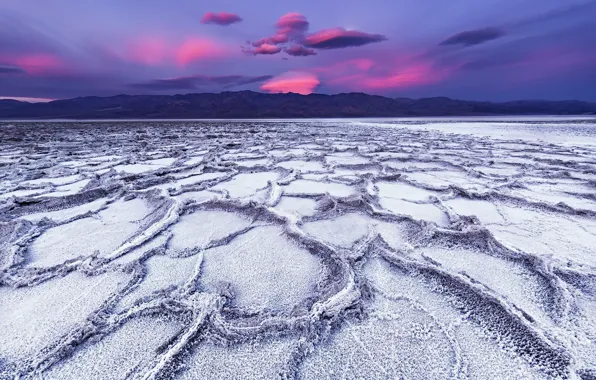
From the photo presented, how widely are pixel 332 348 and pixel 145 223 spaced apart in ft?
5.80

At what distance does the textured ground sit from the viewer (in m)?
1.00

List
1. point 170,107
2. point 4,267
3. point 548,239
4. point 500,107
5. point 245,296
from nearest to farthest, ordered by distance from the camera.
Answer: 1. point 245,296
2. point 4,267
3. point 548,239
4. point 170,107
5. point 500,107

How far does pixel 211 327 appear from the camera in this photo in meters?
1.14

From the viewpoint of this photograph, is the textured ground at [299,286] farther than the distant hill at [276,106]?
No

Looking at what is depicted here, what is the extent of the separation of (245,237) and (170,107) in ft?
314

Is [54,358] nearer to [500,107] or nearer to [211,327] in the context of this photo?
[211,327]

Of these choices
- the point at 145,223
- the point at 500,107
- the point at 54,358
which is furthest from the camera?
the point at 500,107

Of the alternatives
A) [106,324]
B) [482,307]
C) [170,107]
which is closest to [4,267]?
[106,324]

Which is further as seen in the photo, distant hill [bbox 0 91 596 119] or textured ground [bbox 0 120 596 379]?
distant hill [bbox 0 91 596 119]

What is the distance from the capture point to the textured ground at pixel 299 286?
100cm

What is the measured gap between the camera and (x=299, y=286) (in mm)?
1442

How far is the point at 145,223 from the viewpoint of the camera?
7.45 ft

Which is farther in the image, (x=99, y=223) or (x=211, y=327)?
(x=99, y=223)

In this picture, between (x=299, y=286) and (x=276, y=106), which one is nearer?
(x=299, y=286)
